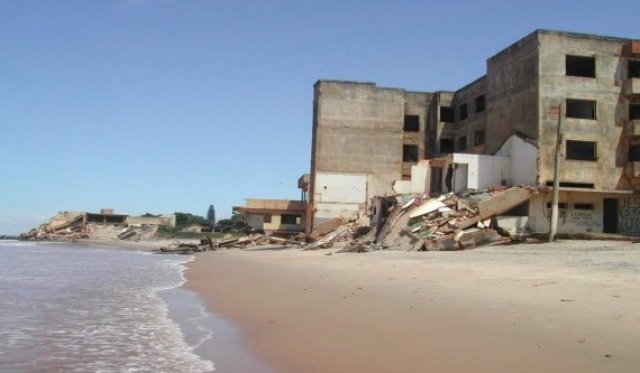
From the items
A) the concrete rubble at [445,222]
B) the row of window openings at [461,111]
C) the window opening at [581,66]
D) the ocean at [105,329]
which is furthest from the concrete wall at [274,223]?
the ocean at [105,329]

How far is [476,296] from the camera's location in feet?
38.9

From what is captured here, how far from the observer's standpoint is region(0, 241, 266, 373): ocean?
730cm

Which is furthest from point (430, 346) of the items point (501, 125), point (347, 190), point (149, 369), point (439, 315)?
point (347, 190)

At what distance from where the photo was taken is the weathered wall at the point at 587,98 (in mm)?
39562

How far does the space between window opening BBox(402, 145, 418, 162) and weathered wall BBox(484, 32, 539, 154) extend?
37.5 ft

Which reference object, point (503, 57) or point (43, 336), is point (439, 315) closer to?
point (43, 336)

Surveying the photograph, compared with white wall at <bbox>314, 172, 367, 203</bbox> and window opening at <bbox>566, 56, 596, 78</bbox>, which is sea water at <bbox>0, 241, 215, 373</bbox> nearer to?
window opening at <bbox>566, 56, 596, 78</bbox>

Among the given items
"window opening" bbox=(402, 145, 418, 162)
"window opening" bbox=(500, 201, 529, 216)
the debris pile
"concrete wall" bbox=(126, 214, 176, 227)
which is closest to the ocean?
"window opening" bbox=(500, 201, 529, 216)

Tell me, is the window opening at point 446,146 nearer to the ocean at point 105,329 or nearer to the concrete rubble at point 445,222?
the concrete rubble at point 445,222

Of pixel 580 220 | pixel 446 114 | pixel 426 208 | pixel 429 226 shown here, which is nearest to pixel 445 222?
pixel 429 226

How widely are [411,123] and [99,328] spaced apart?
2012 inches

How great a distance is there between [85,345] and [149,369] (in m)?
1.94

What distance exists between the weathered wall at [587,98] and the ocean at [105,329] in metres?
30.7

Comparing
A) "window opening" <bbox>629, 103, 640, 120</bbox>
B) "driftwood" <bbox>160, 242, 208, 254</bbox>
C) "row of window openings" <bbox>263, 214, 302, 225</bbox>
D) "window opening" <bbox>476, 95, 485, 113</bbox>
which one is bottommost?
"driftwood" <bbox>160, 242, 208, 254</bbox>
